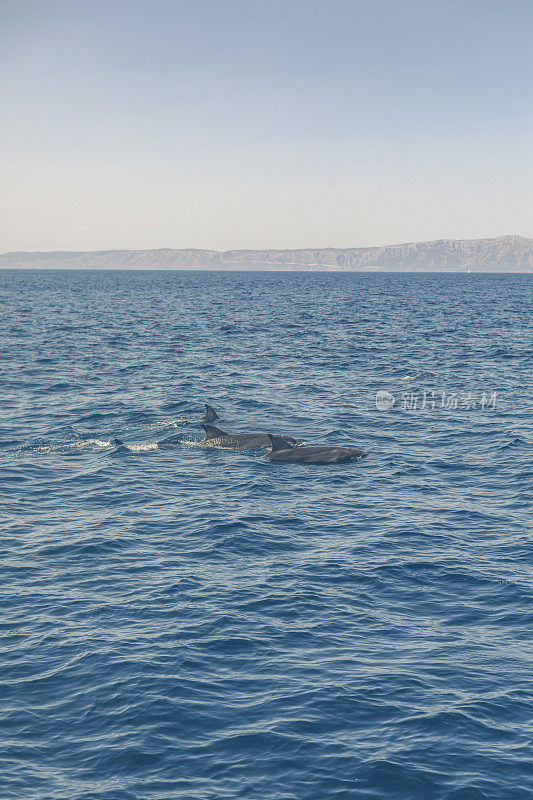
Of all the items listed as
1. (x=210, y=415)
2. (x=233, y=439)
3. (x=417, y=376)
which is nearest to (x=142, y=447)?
(x=210, y=415)

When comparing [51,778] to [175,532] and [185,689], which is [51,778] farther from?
[175,532]

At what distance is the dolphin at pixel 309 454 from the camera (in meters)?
29.4

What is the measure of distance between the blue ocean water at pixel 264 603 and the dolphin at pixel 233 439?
735 mm

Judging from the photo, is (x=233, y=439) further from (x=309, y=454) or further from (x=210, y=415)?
(x=309, y=454)

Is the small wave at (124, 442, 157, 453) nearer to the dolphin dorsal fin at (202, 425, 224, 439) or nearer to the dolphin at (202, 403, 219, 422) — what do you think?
the dolphin dorsal fin at (202, 425, 224, 439)

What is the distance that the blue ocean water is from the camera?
1195 cm

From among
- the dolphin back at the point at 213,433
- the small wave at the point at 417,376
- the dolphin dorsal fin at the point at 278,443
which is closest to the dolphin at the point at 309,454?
the dolphin dorsal fin at the point at 278,443

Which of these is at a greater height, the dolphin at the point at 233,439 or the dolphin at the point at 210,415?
the dolphin at the point at 210,415

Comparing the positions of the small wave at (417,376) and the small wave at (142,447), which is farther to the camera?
the small wave at (417,376)

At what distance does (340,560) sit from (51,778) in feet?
33.2

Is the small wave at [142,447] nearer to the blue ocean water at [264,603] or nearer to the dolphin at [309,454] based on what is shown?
the blue ocean water at [264,603]

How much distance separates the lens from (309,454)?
29656 millimetres

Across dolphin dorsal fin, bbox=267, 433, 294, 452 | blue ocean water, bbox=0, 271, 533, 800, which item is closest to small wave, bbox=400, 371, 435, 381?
blue ocean water, bbox=0, 271, 533, 800

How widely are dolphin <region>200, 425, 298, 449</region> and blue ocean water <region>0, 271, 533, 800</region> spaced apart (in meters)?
0.74
